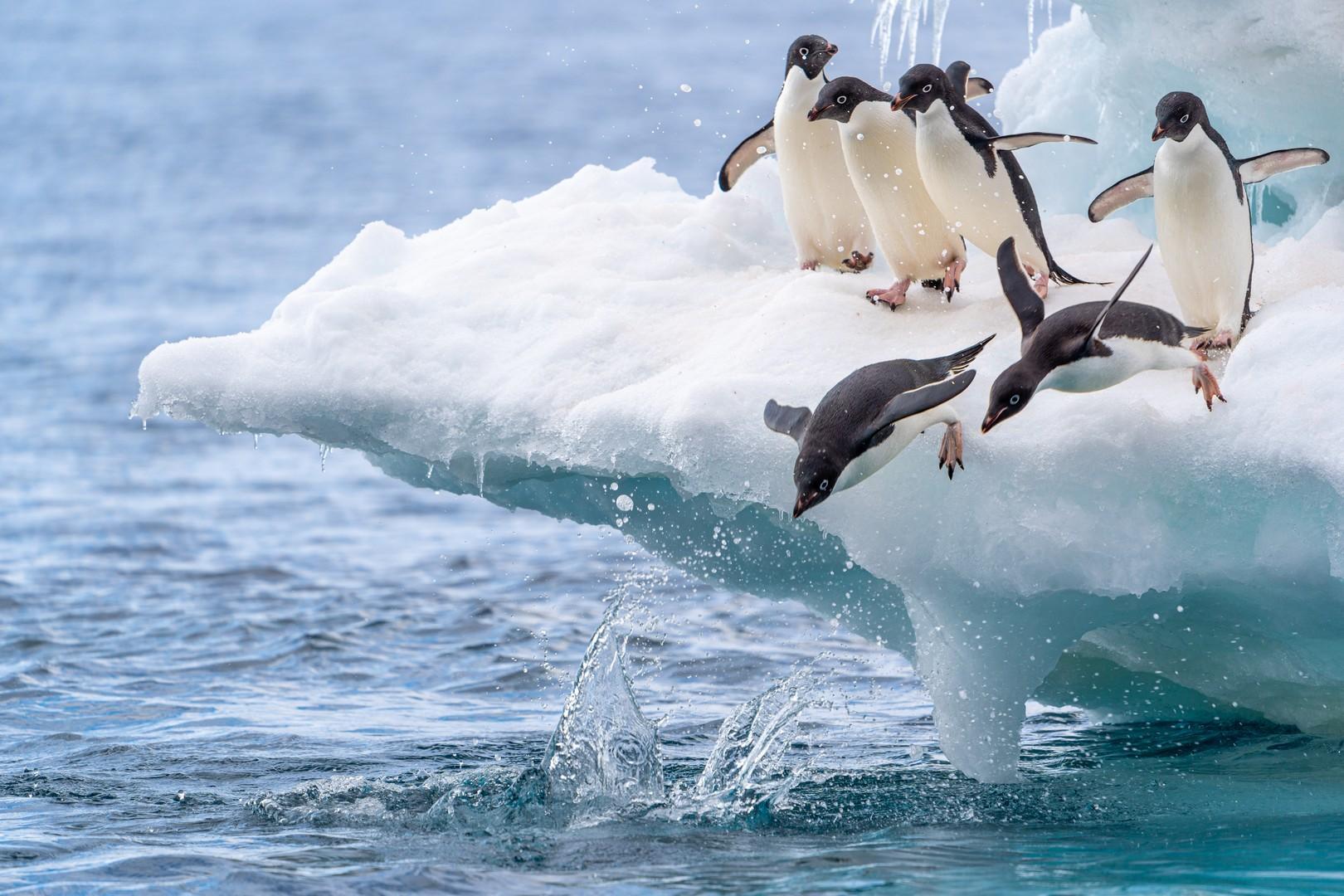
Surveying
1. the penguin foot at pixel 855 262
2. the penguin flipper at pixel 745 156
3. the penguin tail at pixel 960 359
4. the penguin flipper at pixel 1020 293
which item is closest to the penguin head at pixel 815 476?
the penguin tail at pixel 960 359

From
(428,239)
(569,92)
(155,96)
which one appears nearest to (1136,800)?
(428,239)

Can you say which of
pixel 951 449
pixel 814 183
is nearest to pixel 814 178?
pixel 814 183

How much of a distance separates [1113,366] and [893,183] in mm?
1104

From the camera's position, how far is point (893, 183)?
15.0ft

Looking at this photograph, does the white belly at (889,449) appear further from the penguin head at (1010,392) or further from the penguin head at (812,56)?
the penguin head at (812,56)

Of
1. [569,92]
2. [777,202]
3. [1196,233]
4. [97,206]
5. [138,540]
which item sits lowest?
[138,540]

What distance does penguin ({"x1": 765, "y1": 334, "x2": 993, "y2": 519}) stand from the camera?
3572 mm

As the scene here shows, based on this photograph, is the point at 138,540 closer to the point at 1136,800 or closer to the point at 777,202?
the point at 777,202

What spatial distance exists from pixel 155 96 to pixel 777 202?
27.6 m

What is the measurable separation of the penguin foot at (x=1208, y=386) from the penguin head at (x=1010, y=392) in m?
0.46

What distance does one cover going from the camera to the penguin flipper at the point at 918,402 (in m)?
3.53

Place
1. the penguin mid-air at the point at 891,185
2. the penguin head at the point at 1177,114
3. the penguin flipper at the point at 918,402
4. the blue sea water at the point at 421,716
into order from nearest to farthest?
1. the penguin flipper at the point at 918,402
2. the blue sea water at the point at 421,716
3. the penguin head at the point at 1177,114
4. the penguin mid-air at the point at 891,185

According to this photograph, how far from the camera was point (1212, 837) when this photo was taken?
3979 mm

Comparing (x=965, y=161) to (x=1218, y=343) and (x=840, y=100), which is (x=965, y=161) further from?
A: (x=1218, y=343)
